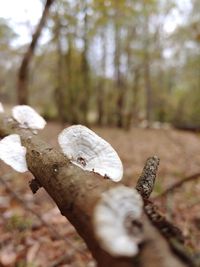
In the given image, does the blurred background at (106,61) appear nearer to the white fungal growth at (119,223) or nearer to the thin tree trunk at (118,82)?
the thin tree trunk at (118,82)

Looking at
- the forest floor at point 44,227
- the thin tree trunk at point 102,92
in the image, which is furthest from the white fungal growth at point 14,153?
the thin tree trunk at point 102,92

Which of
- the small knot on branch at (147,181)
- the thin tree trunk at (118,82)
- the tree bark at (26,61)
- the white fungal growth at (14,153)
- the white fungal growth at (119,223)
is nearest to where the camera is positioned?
the white fungal growth at (119,223)

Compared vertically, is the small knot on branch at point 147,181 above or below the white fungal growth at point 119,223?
below

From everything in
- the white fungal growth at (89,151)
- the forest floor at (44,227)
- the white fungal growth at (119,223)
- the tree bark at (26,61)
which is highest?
the white fungal growth at (119,223)

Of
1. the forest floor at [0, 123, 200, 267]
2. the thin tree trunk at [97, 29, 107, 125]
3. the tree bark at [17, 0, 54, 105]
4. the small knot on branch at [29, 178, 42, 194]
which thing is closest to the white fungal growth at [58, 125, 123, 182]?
the small knot on branch at [29, 178, 42, 194]

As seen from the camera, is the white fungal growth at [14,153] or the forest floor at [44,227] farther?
the forest floor at [44,227]

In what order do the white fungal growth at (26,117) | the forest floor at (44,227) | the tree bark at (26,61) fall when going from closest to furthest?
the white fungal growth at (26,117) < the forest floor at (44,227) < the tree bark at (26,61)
